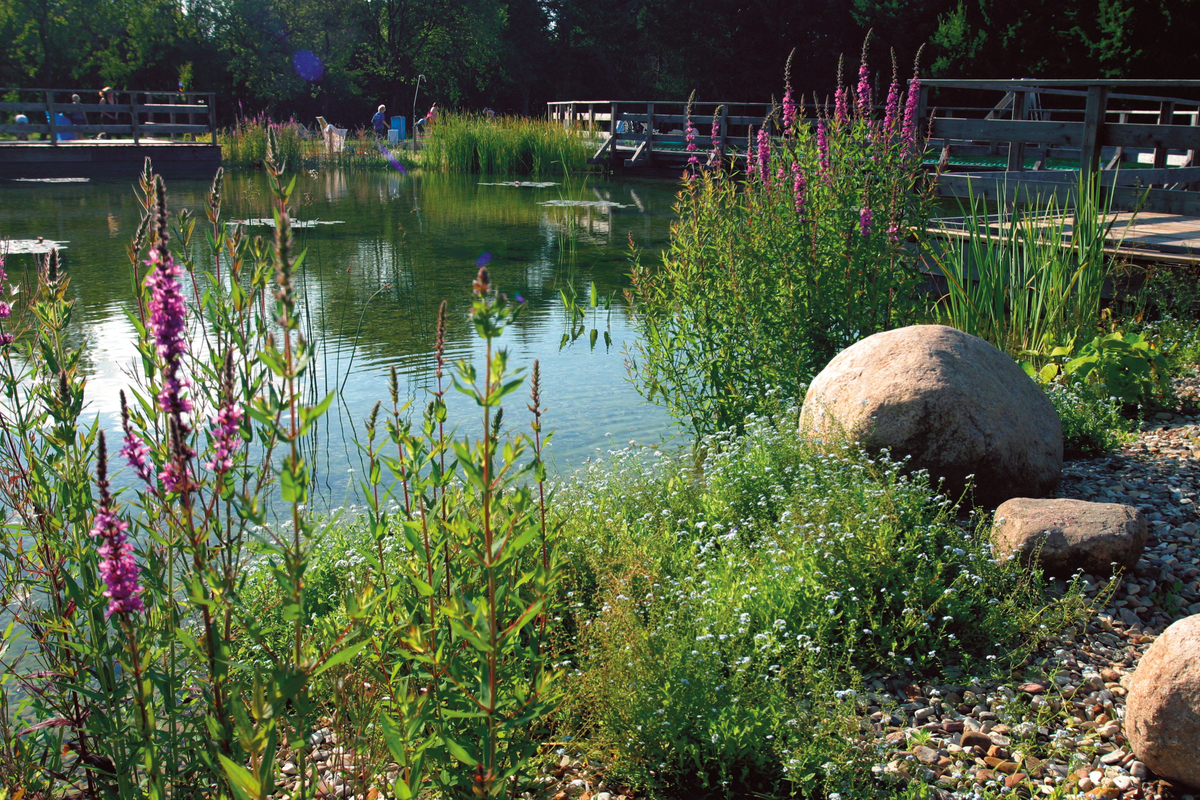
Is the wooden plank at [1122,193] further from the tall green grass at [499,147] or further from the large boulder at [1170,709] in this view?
the tall green grass at [499,147]

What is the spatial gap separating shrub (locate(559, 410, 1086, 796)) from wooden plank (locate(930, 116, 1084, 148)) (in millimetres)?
4977

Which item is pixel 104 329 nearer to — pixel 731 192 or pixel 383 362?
pixel 383 362

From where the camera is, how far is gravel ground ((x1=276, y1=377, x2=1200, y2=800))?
101 inches

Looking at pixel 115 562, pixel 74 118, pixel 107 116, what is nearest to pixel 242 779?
→ pixel 115 562

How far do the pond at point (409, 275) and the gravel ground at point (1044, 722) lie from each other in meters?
2.61

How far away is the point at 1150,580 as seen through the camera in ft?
12.1

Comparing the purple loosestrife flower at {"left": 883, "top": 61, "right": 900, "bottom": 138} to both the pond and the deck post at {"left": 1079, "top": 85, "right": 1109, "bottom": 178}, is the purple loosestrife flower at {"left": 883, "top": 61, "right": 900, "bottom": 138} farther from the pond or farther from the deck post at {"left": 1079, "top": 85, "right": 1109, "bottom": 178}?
the deck post at {"left": 1079, "top": 85, "right": 1109, "bottom": 178}

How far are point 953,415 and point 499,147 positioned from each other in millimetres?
21276

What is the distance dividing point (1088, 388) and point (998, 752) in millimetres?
3559

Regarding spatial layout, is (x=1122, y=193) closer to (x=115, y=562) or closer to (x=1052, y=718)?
(x=1052, y=718)

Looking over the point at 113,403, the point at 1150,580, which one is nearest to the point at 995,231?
the point at 1150,580

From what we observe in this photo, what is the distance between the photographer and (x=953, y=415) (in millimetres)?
4383

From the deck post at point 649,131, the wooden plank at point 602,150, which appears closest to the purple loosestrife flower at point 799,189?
the wooden plank at point 602,150

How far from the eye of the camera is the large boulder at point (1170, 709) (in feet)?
8.16
